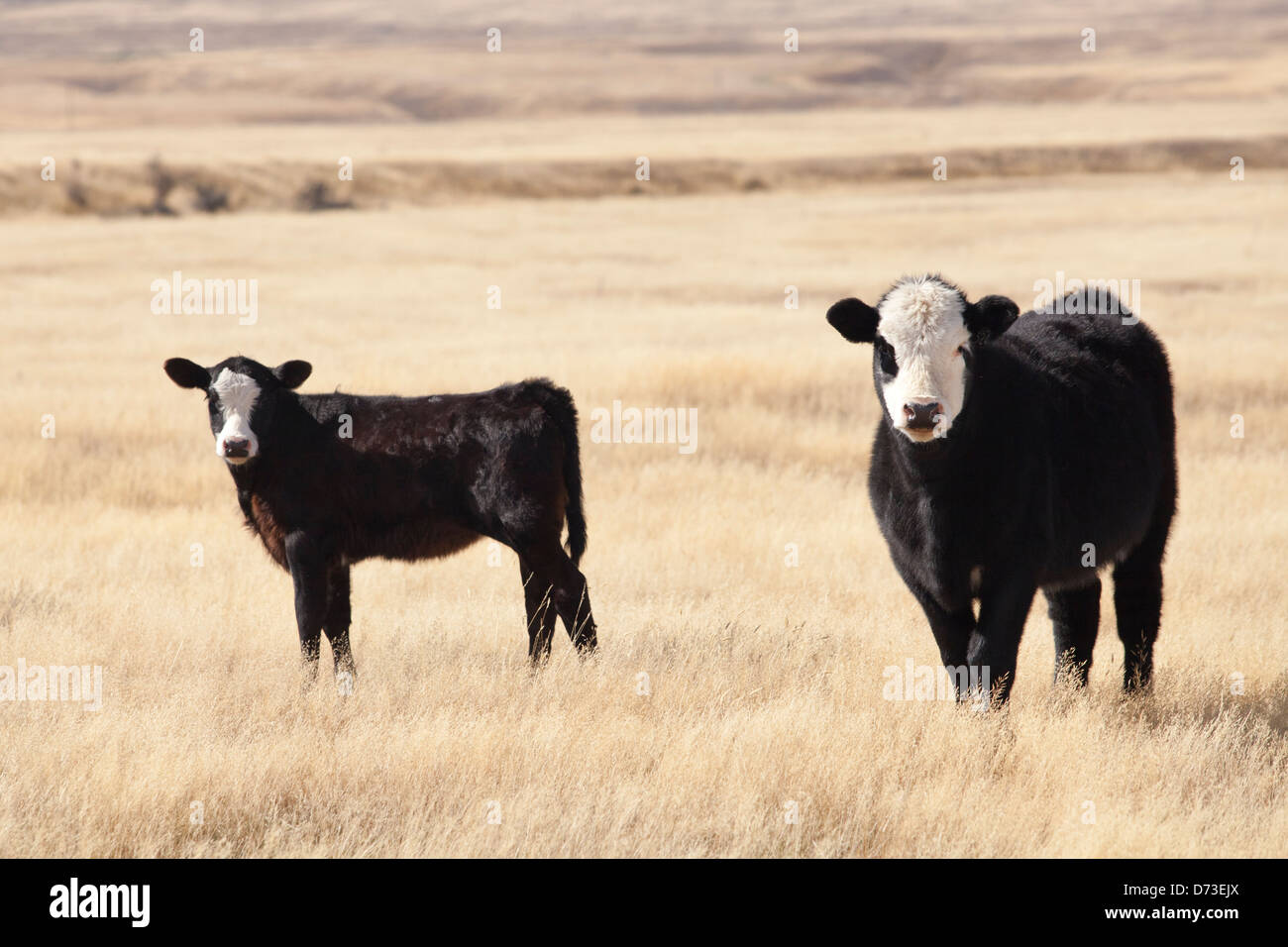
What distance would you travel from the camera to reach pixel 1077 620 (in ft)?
22.7

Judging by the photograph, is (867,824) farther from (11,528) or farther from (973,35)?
(973,35)

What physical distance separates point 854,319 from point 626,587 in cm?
352

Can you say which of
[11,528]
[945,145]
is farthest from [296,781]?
[945,145]

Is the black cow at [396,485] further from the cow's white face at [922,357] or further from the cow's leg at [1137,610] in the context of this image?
the cow's leg at [1137,610]

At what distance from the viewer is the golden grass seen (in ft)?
16.9

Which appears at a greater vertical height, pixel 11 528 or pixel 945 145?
pixel 945 145

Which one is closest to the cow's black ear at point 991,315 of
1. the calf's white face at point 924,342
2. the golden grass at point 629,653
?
the calf's white face at point 924,342

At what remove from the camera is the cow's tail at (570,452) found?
7168mm

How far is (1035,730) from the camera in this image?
228 inches

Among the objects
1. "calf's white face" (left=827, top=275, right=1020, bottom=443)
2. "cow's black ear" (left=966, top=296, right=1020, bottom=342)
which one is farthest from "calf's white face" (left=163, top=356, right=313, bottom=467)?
"cow's black ear" (left=966, top=296, right=1020, bottom=342)

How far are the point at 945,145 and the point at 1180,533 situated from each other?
54404mm

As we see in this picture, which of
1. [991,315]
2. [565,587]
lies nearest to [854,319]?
[991,315]

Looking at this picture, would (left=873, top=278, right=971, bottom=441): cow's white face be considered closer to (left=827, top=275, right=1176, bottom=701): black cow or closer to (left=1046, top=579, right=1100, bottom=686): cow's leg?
(left=827, top=275, right=1176, bottom=701): black cow

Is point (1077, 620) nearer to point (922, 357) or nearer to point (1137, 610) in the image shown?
point (1137, 610)
